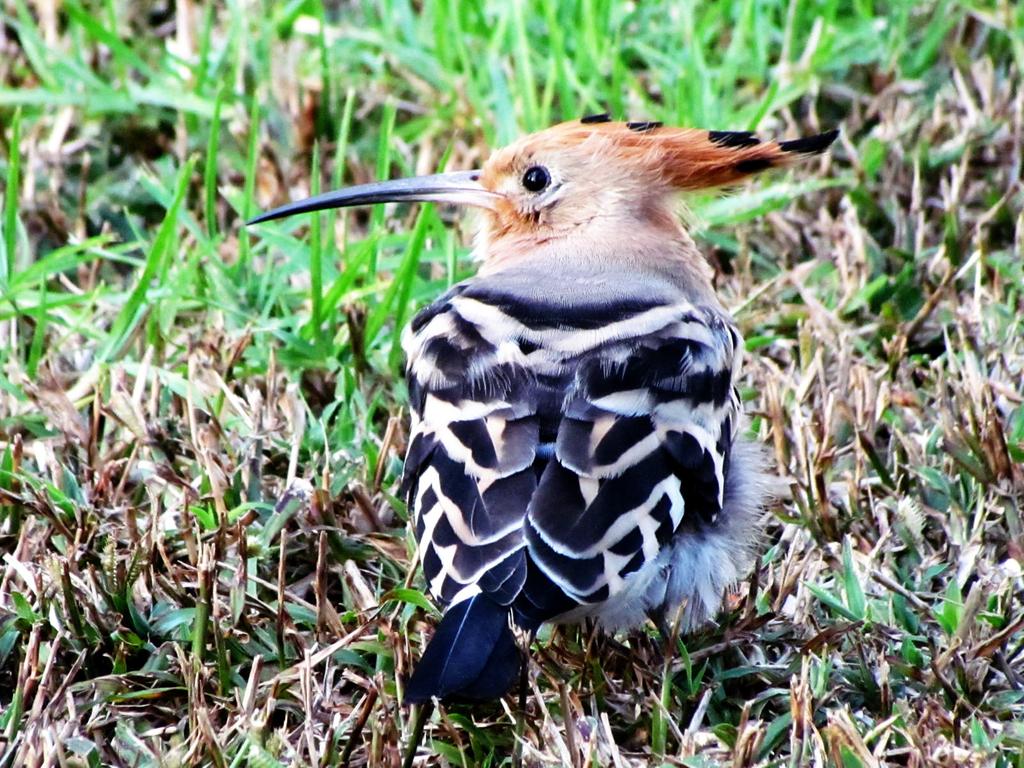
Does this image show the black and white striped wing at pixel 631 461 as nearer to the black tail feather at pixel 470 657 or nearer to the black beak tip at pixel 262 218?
the black tail feather at pixel 470 657

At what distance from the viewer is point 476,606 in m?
2.47

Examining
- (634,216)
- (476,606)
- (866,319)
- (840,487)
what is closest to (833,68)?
(866,319)

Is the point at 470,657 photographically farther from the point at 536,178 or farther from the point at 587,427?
the point at 536,178

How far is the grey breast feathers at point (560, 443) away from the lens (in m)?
2.51

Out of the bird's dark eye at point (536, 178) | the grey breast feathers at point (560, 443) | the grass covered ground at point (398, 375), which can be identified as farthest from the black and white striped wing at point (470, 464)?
the bird's dark eye at point (536, 178)

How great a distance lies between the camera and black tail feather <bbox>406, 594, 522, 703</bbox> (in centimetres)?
237

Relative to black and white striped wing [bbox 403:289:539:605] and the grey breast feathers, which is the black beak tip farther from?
black and white striped wing [bbox 403:289:539:605]

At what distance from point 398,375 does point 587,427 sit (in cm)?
98

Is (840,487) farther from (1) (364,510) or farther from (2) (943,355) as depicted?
(1) (364,510)

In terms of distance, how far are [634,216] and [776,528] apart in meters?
0.74

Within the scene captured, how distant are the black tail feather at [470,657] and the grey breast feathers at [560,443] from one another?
31mm

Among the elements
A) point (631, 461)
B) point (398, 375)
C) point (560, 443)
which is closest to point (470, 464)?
point (560, 443)

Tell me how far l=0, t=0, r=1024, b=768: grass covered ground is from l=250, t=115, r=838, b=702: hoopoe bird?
158 mm

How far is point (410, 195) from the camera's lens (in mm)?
3617
